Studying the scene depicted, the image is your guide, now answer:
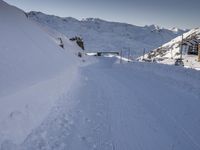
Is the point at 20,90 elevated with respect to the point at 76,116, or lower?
elevated

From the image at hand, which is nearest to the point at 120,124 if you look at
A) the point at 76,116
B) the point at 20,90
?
the point at 76,116

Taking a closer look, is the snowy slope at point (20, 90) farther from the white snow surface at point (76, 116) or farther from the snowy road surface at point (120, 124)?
the snowy road surface at point (120, 124)

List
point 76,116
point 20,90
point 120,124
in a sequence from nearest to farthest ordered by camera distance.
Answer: point 20,90 → point 120,124 → point 76,116

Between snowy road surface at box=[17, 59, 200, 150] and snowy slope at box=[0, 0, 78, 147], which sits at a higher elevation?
snowy slope at box=[0, 0, 78, 147]

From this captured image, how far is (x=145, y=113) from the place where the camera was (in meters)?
13.4

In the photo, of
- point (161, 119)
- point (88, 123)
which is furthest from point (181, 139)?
point (88, 123)

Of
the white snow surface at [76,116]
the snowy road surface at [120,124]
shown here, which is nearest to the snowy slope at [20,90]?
the white snow surface at [76,116]

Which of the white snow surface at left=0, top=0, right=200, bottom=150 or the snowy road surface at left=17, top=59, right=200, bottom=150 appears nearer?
the white snow surface at left=0, top=0, right=200, bottom=150

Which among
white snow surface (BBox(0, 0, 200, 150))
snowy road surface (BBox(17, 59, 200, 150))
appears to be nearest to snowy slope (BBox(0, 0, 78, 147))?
white snow surface (BBox(0, 0, 200, 150))

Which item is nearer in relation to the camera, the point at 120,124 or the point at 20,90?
the point at 20,90

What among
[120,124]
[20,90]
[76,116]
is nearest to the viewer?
[20,90]

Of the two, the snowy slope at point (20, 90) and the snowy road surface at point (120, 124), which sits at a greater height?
the snowy slope at point (20, 90)

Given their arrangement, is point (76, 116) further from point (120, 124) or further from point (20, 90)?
point (20, 90)

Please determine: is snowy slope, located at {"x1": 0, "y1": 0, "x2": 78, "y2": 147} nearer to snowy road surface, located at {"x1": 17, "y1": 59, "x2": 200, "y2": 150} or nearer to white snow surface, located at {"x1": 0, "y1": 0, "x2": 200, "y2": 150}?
white snow surface, located at {"x1": 0, "y1": 0, "x2": 200, "y2": 150}
